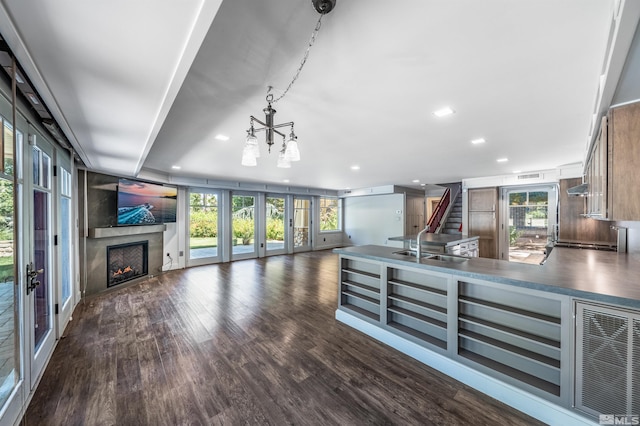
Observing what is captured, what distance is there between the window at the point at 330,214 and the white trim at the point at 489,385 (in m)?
Result: 7.38

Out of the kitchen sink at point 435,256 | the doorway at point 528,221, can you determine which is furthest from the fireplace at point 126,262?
the doorway at point 528,221

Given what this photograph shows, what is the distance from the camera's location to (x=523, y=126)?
114 inches

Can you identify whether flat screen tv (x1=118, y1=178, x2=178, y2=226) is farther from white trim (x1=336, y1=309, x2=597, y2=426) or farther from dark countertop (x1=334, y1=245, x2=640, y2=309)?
white trim (x1=336, y1=309, x2=597, y2=426)

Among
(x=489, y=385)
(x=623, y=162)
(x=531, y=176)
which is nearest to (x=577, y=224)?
(x=531, y=176)

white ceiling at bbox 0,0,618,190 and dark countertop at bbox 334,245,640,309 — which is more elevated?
white ceiling at bbox 0,0,618,190

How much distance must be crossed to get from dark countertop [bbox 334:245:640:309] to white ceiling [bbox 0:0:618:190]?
1.52 metres

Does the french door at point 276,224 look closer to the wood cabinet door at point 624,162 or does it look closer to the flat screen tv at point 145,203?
the flat screen tv at point 145,203

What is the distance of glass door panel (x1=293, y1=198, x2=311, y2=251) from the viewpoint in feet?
30.1

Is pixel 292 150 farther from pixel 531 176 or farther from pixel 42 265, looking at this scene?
pixel 531 176

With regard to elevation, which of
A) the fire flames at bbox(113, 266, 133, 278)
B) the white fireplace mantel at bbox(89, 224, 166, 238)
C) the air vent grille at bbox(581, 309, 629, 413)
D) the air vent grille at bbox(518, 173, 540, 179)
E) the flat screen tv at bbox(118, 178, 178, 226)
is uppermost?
the air vent grille at bbox(518, 173, 540, 179)

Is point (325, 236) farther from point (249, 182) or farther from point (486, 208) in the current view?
point (486, 208)

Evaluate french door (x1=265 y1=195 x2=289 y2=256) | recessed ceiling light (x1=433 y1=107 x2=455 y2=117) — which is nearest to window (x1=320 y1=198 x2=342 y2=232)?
french door (x1=265 y1=195 x2=289 y2=256)

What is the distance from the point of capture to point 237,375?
2254 mm

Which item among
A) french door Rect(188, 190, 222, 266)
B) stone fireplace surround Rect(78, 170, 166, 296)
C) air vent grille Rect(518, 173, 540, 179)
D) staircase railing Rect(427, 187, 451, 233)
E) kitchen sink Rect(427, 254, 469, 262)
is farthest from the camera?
staircase railing Rect(427, 187, 451, 233)
